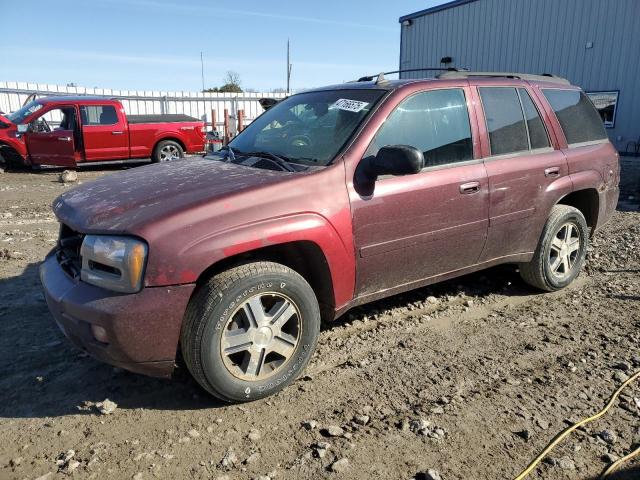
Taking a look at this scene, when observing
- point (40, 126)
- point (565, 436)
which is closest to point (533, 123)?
point (565, 436)

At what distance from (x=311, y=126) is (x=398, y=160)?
2.94ft

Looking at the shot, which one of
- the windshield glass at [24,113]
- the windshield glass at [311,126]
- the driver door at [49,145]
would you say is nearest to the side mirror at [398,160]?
the windshield glass at [311,126]

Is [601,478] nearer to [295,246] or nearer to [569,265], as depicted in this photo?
[295,246]

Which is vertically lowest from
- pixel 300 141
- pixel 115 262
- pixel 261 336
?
pixel 261 336

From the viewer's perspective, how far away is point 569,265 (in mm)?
4664

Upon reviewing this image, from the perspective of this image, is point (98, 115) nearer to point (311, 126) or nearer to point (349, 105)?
point (311, 126)

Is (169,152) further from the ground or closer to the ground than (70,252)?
closer to the ground

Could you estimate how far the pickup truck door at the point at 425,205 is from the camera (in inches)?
126

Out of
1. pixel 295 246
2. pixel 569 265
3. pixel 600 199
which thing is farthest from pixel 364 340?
pixel 600 199

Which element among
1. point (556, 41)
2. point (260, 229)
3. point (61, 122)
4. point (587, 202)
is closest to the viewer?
point (260, 229)

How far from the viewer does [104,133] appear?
40.5 ft

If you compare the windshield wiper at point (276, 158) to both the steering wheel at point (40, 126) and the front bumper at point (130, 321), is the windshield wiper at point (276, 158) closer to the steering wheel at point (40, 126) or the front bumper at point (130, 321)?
the front bumper at point (130, 321)

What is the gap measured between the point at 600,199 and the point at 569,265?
68cm

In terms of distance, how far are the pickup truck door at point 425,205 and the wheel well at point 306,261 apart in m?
0.23
